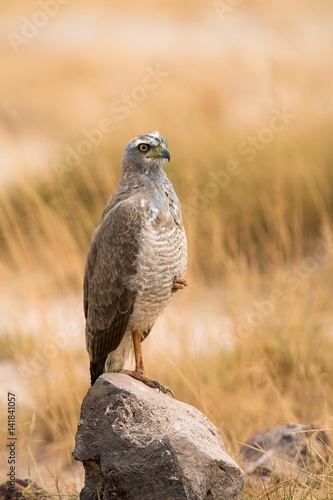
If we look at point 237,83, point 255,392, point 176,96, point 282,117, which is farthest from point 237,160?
point 237,83

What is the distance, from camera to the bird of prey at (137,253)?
185 inches

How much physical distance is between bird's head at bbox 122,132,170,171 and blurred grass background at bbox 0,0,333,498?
153cm

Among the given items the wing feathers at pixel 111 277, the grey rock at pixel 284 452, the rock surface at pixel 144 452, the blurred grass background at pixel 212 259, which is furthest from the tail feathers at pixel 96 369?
the grey rock at pixel 284 452

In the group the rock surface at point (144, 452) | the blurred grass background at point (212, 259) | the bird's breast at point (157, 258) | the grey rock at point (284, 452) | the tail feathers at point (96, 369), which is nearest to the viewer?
the rock surface at point (144, 452)

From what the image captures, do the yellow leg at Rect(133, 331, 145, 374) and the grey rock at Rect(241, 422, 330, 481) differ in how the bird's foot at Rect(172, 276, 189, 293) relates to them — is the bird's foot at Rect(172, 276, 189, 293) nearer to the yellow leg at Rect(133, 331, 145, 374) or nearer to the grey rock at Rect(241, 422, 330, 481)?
the yellow leg at Rect(133, 331, 145, 374)

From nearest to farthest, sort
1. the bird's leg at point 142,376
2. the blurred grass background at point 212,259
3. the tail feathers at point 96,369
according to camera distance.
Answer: the bird's leg at point 142,376, the tail feathers at point 96,369, the blurred grass background at point 212,259

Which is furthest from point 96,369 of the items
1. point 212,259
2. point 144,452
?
point 212,259

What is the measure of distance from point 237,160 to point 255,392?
15.3ft

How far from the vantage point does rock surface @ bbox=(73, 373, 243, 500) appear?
4289mm

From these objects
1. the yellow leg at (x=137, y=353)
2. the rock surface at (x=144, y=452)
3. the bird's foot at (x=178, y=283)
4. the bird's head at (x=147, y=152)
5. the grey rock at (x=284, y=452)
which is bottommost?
the grey rock at (x=284, y=452)

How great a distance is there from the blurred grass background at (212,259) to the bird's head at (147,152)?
1531 millimetres

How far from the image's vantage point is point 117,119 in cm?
1609

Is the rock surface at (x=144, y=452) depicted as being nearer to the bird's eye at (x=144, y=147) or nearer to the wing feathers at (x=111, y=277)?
the wing feathers at (x=111, y=277)

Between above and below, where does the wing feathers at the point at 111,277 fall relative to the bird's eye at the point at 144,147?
below
